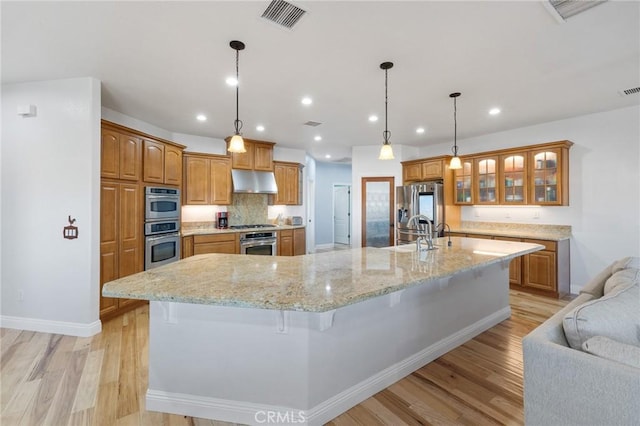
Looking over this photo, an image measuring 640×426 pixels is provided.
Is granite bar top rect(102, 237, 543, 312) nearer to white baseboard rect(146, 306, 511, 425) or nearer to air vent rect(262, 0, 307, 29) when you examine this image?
white baseboard rect(146, 306, 511, 425)

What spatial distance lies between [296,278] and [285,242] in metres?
4.00

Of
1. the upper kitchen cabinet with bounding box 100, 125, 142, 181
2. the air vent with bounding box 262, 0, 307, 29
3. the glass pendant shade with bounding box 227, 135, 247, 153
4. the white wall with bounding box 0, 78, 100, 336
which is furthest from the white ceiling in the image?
the glass pendant shade with bounding box 227, 135, 247, 153

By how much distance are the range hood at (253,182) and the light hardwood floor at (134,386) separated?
9.71 feet

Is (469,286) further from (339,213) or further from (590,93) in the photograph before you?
(339,213)

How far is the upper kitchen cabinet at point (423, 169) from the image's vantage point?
543 cm

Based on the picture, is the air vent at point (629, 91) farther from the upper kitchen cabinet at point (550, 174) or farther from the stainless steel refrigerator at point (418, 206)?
the stainless steel refrigerator at point (418, 206)

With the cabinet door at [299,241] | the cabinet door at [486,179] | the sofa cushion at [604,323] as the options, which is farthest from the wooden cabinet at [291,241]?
the sofa cushion at [604,323]

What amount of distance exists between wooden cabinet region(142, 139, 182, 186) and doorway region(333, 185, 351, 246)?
17.2ft

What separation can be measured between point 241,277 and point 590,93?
4.35 meters

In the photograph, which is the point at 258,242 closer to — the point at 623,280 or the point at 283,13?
the point at 283,13

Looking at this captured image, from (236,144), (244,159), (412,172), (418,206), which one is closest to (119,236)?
(236,144)

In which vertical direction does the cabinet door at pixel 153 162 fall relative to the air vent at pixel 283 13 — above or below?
below

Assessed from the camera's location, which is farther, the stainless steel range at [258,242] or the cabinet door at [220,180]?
the cabinet door at [220,180]

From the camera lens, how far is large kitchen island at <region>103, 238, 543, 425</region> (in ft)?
5.05
